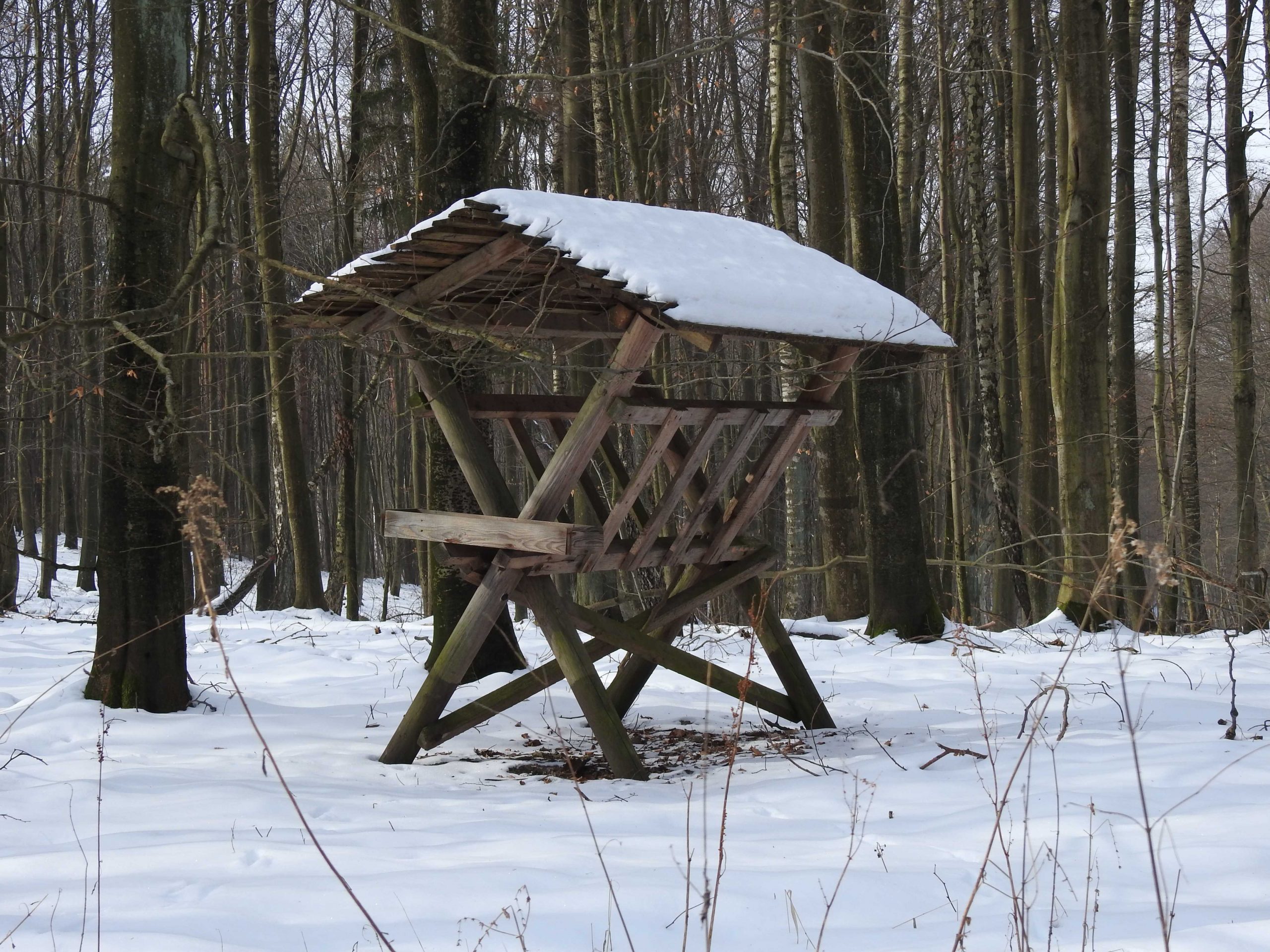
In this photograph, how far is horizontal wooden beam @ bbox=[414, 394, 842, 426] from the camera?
4590 millimetres

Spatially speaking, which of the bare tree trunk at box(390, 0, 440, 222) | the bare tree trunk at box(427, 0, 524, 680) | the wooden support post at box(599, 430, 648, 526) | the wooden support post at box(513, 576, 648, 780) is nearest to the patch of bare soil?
the wooden support post at box(513, 576, 648, 780)

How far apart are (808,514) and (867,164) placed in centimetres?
360

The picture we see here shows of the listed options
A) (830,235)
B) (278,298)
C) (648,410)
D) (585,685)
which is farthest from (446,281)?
(278,298)

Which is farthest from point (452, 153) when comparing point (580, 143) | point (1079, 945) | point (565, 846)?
point (1079, 945)

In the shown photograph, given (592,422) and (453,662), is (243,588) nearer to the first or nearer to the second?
(453,662)

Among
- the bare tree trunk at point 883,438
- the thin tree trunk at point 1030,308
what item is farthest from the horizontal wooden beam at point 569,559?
the thin tree trunk at point 1030,308

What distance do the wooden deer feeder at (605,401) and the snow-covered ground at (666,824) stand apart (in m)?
0.39

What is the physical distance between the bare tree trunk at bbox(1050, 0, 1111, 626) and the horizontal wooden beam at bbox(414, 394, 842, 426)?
427cm

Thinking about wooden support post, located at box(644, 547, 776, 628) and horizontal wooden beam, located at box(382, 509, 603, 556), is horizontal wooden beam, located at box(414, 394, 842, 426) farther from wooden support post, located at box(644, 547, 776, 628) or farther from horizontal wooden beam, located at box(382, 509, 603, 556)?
wooden support post, located at box(644, 547, 776, 628)

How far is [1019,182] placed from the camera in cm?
1122

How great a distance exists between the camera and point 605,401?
4.48 meters

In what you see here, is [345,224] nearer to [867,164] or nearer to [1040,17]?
[867,164]

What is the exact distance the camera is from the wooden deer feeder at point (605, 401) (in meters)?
4.34

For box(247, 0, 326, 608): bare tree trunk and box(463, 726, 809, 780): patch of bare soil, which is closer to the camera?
box(463, 726, 809, 780): patch of bare soil
